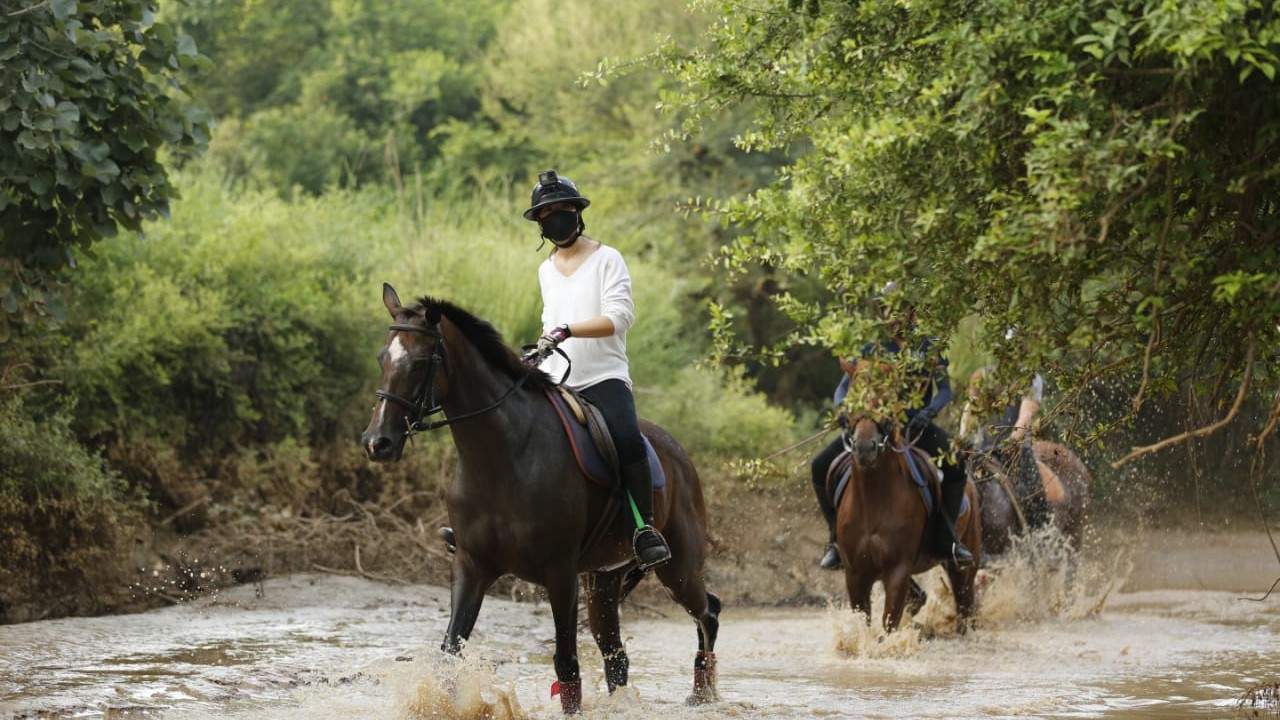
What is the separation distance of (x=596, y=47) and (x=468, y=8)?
49.3 ft

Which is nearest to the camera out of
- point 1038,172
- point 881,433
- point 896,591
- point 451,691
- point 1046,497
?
point 1038,172

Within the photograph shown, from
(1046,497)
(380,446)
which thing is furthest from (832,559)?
(380,446)

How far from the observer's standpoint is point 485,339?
7648mm

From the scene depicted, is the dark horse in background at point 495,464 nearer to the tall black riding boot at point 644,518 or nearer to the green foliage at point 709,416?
the tall black riding boot at point 644,518

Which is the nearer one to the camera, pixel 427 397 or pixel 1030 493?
pixel 427 397

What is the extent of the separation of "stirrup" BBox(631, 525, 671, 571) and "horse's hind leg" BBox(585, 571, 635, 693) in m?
0.76

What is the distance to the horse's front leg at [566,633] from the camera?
7586 mm

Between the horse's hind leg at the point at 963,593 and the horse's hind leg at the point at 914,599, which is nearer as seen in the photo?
the horse's hind leg at the point at 914,599

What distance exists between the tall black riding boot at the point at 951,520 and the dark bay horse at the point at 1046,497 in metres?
1.60

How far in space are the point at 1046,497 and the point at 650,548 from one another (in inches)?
296

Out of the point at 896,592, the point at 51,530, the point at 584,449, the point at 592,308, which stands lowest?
the point at 896,592

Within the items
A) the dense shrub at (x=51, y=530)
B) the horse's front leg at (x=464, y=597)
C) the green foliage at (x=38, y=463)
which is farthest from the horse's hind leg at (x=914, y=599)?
the green foliage at (x=38, y=463)

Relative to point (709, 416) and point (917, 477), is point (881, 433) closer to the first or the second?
point (917, 477)

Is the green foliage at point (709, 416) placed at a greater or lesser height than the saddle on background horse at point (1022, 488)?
greater
